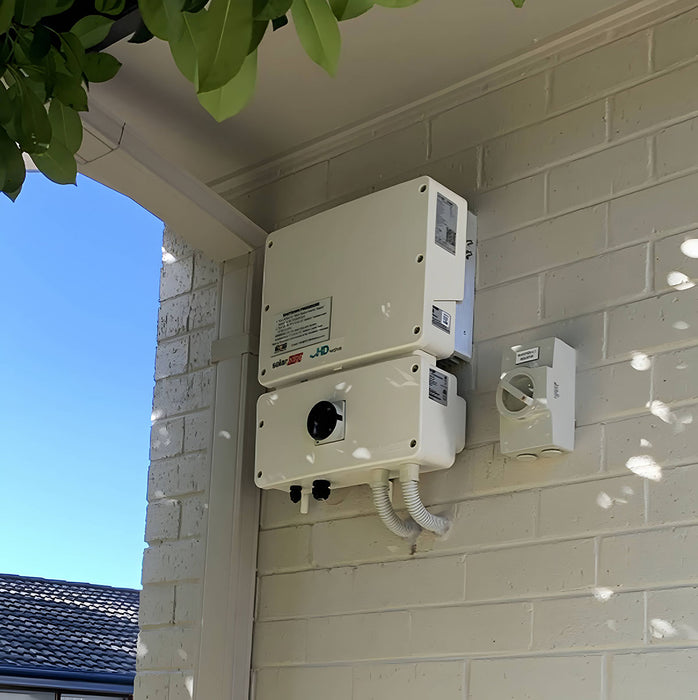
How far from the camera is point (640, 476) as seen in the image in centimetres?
214

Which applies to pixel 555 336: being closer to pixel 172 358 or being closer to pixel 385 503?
pixel 385 503

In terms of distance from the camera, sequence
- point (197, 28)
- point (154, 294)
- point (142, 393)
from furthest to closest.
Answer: point (142, 393) → point (154, 294) → point (197, 28)

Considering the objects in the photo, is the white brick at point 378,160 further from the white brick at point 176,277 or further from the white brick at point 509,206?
the white brick at point 176,277

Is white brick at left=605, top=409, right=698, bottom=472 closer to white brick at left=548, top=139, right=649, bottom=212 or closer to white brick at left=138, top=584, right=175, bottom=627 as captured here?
white brick at left=548, top=139, right=649, bottom=212

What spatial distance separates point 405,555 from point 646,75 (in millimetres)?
1128

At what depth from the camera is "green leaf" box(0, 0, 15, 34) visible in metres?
0.56

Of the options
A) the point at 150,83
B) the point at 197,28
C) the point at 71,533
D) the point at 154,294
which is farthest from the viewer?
the point at 71,533

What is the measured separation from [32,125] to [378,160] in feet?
7.52

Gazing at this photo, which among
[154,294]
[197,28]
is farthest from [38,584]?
[197,28]

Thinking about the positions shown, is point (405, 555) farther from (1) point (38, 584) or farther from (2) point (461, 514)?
(1) point (38, 584)

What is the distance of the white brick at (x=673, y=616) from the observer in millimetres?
1992

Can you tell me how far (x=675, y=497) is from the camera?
2.08 m

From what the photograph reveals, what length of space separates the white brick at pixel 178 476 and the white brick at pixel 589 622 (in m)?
1.07

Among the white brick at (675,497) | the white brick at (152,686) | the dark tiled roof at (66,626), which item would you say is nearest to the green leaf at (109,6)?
the white brick at (675,497)
